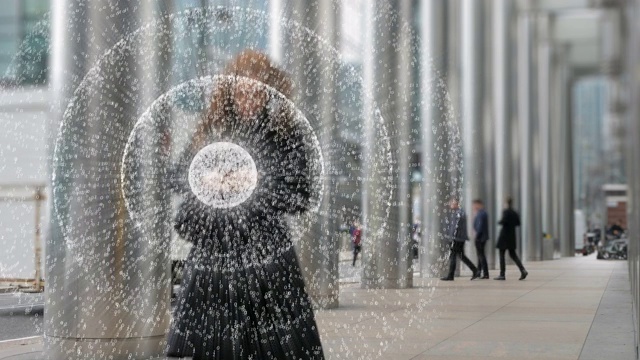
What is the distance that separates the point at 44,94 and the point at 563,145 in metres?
35.2

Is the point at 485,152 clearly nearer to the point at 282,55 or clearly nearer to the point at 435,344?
the point at 435,344

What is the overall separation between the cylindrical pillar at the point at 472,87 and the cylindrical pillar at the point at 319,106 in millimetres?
17324

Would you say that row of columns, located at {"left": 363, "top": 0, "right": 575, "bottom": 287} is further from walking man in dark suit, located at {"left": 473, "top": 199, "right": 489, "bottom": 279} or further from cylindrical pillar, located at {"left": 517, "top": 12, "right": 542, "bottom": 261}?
walking man in dark suit, located at {"left": 473, "top": 199, "right": 489, "bottom": 279}

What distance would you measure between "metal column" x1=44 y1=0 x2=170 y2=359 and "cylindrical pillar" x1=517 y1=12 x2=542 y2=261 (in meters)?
24.8

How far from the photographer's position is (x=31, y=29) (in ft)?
20.7

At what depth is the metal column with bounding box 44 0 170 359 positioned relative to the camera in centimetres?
550

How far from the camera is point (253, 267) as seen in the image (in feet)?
11.6

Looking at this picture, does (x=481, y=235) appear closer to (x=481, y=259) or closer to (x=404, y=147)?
(x=481, y=259)

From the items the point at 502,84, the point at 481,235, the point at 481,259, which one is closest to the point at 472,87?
the point at 502,84

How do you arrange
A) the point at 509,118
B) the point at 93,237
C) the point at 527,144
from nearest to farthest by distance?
1. the point at 93,237
2. the point at 509,118
3. the point at 527,144

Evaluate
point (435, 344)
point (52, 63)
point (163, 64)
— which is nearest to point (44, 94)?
point (52, 63)

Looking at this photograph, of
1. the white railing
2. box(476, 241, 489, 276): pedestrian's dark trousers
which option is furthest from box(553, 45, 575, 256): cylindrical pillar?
the white railing

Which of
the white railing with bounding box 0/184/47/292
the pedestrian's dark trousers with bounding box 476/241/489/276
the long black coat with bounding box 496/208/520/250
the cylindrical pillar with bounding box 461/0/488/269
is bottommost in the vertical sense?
the pedestrian's dark trousers with bounding box 476/241/489/276

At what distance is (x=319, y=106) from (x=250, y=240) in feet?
1.66
